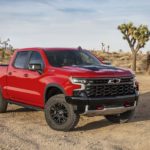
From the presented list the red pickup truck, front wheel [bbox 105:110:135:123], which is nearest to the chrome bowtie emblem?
the red pickup truck

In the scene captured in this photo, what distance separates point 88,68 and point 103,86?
554 millimetres

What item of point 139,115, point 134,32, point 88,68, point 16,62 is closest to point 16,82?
point 16,62

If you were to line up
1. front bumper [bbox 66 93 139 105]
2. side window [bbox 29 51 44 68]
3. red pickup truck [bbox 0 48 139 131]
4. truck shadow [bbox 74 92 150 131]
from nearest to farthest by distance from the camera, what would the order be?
front bumper [bbox 66 93 139 105] → red pickup truck [bbox 0 48 139 131] → truck shadow [bbox 74 92 150 131] → side window [bbox 29 51 44 68]

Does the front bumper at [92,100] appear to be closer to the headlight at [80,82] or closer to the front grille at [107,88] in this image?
the front grille at [107,88]

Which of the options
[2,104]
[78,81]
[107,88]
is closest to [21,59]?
[2,104]

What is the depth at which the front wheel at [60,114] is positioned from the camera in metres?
8.60

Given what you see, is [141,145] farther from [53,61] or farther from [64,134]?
[53,61]

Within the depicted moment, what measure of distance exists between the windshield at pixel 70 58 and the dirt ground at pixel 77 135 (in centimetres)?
143

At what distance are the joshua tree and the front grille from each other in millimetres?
26992

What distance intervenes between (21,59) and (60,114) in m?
2.30

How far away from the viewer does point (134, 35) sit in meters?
35.8

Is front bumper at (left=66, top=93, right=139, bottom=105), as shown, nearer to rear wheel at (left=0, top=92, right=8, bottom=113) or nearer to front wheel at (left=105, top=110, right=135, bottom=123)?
front wheel at (left=105, top=110, right=135, bottom=123)

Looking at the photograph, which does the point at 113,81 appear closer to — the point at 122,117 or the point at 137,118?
the point at 122,117

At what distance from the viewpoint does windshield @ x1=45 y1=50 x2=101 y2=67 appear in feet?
31.6
